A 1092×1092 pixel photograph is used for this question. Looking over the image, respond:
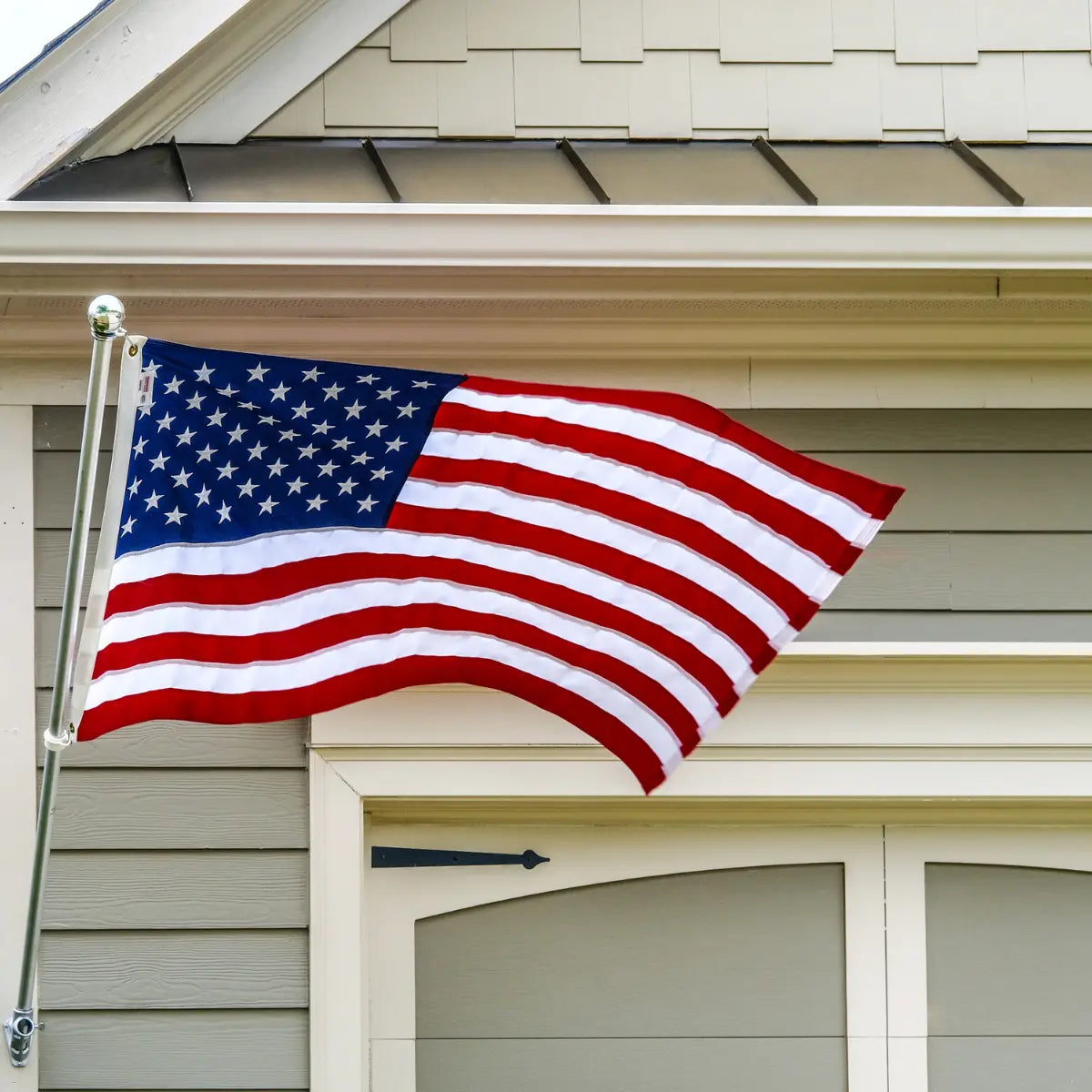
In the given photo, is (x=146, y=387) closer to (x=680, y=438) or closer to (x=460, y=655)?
(x=460, y=655)

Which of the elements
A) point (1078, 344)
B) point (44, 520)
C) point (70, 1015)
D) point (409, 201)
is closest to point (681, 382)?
point (409, 201)

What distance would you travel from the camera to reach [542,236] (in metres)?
2.87

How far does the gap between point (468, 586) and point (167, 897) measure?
122 centimetres

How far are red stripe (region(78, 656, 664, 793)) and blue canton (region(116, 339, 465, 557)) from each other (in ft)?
1.04

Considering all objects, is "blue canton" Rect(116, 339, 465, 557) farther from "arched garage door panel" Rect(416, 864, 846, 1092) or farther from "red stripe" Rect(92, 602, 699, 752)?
"arched garage door panel" Rect(416, 864, 846, 1092)

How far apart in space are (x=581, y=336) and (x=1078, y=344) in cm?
128

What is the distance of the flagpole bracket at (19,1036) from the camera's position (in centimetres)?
290

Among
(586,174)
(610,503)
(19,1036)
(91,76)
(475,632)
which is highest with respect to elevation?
(91,76)

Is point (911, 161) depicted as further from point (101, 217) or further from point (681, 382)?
point (101, 217)

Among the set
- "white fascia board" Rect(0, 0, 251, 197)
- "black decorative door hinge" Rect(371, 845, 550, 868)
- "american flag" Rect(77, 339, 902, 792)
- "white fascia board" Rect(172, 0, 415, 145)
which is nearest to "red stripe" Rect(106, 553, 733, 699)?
"american flag" Rect(77, 339, 902, 792)

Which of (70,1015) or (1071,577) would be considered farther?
(1071,577)

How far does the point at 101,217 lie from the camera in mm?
2797

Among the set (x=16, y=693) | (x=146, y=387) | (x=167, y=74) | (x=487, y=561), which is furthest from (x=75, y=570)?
(x=167, y=74)

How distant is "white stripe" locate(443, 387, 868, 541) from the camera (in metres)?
2.54
